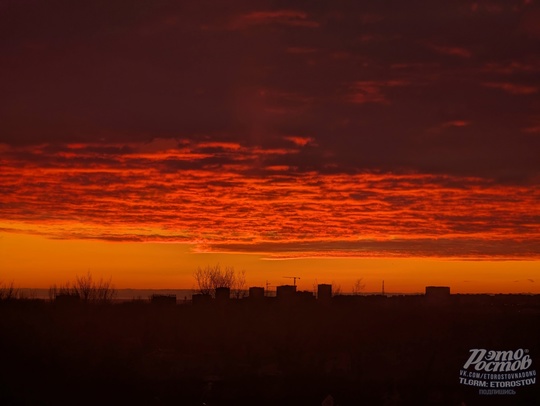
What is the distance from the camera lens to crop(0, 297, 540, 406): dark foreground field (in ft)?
134

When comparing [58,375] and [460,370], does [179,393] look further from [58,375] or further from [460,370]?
[460,370]

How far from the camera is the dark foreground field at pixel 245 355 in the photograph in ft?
134

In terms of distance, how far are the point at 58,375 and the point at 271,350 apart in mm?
13088

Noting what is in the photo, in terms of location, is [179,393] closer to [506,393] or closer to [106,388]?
[106,388]

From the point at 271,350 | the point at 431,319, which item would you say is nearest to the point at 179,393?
the point at 271,350

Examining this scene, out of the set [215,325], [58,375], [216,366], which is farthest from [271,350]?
[58,375]

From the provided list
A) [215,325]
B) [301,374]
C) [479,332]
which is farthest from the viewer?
[215,325]

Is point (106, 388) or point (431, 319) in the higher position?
point (431, 319)

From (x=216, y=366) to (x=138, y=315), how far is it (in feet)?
59.1

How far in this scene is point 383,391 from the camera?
137ft

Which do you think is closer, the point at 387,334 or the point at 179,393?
the point at 179,393

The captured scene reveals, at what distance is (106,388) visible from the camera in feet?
135

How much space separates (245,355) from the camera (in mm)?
48906

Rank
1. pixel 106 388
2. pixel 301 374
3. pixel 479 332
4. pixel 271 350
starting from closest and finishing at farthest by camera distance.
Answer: pixel 106 388 → pixel 301 374 → pixel 271 350 → pixel 479 332
